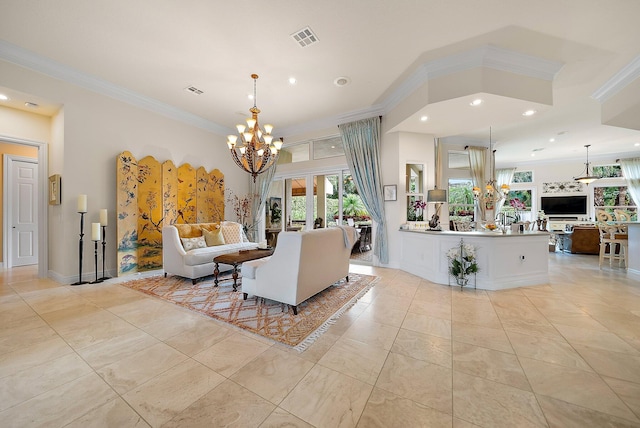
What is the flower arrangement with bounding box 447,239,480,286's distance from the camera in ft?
12.1

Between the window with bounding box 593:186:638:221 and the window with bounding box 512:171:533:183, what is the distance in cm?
180

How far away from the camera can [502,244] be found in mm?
3748

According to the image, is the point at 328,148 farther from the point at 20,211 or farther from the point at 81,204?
the point at 20,211

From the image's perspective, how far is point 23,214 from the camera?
521 centimetres

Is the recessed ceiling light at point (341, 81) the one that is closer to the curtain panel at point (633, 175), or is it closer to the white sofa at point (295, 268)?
the white sofa at point (295, 268)

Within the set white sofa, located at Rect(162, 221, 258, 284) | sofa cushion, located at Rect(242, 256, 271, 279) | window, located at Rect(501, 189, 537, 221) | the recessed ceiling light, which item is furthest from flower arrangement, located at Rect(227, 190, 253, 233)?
window, located at Rect(501, 189, 537, 221)

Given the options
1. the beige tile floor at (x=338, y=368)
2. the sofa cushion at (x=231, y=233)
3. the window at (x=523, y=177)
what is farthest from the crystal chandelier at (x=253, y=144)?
the window at (x=523, y=177)

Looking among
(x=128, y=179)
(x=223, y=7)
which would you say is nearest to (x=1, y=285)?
(x=128, y=179)

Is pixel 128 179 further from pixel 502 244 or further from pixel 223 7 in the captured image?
pixel 502 244

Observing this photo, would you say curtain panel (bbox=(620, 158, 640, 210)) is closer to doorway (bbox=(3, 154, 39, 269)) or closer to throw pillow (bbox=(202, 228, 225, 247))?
throw pillow (bbox=(202, 228, 225, 247))

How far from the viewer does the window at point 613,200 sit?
7.86 m

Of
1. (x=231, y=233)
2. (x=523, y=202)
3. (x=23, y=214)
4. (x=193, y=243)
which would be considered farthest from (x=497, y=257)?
(x=23, y=214)

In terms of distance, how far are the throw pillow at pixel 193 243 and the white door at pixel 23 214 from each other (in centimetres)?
410

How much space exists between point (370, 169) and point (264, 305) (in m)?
3.56
